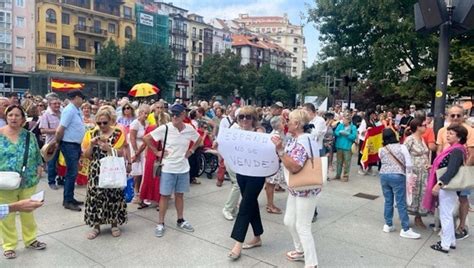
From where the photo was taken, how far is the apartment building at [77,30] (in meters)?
48.3

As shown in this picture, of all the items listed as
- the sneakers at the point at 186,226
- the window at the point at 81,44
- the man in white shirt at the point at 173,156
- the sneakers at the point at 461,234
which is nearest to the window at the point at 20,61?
the window at the point at 81,44

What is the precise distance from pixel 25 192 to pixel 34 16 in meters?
52.6

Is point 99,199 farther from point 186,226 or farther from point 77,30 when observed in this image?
point 77,30

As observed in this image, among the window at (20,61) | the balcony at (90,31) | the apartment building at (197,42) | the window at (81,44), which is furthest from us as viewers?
the apartment building at (197,42)

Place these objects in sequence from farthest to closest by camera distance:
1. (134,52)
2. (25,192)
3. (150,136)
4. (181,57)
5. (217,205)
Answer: (181,57) < (134,52) < (217,205) < (150,136) < (25,192)

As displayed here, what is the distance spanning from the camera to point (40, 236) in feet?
15.2

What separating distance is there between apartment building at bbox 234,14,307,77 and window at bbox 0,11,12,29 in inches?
3426

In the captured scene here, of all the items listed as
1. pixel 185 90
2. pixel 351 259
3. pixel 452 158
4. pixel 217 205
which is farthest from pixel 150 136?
pixel 185 90

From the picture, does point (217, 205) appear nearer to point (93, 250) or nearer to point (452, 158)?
point (93, 250)

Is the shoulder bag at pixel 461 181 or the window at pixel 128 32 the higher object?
the window at pixel 128 32

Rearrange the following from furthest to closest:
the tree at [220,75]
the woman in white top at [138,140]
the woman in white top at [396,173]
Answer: the tree at [220,75], the woman in white top at [138,140], the woman in white top at [396,173]

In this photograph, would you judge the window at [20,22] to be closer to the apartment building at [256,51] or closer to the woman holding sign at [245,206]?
the apartment building at [256,51]

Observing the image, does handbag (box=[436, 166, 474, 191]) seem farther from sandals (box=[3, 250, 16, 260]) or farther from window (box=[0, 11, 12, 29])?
window (box=[0, 11, 12, 29])

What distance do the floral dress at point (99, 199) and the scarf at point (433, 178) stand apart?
4127 millimetres
